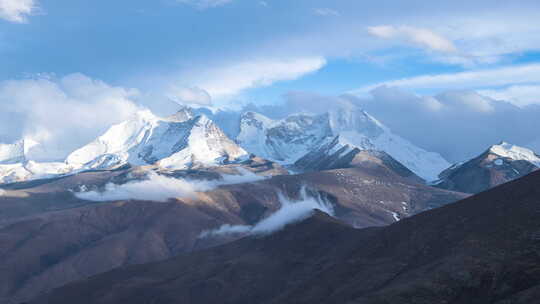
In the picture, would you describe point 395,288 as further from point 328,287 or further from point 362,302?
point 328,287

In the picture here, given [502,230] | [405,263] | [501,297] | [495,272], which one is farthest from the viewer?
[405,263]

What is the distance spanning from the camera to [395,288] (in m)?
144

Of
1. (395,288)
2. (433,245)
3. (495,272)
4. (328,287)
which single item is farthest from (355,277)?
(495,272)

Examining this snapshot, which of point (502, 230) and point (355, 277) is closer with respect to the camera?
point (502, 230)

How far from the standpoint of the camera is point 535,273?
405 ft

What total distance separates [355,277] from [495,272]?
6547cm

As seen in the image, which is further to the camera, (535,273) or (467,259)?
(467,259)

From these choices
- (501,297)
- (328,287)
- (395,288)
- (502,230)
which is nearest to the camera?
(501,297)

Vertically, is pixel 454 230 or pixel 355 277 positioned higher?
pixel 454 230

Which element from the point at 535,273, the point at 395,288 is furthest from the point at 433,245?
the point at 535,273

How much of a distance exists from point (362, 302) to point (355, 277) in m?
52.9

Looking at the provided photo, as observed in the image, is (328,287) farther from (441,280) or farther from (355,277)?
(441,280)

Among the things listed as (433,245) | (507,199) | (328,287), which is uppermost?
(507,199)

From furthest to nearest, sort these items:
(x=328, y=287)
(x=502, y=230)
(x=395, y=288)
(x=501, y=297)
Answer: (x=328, y=287)
(x=502, y=230)
(x=395, y=288)
(x=501, y=297)
